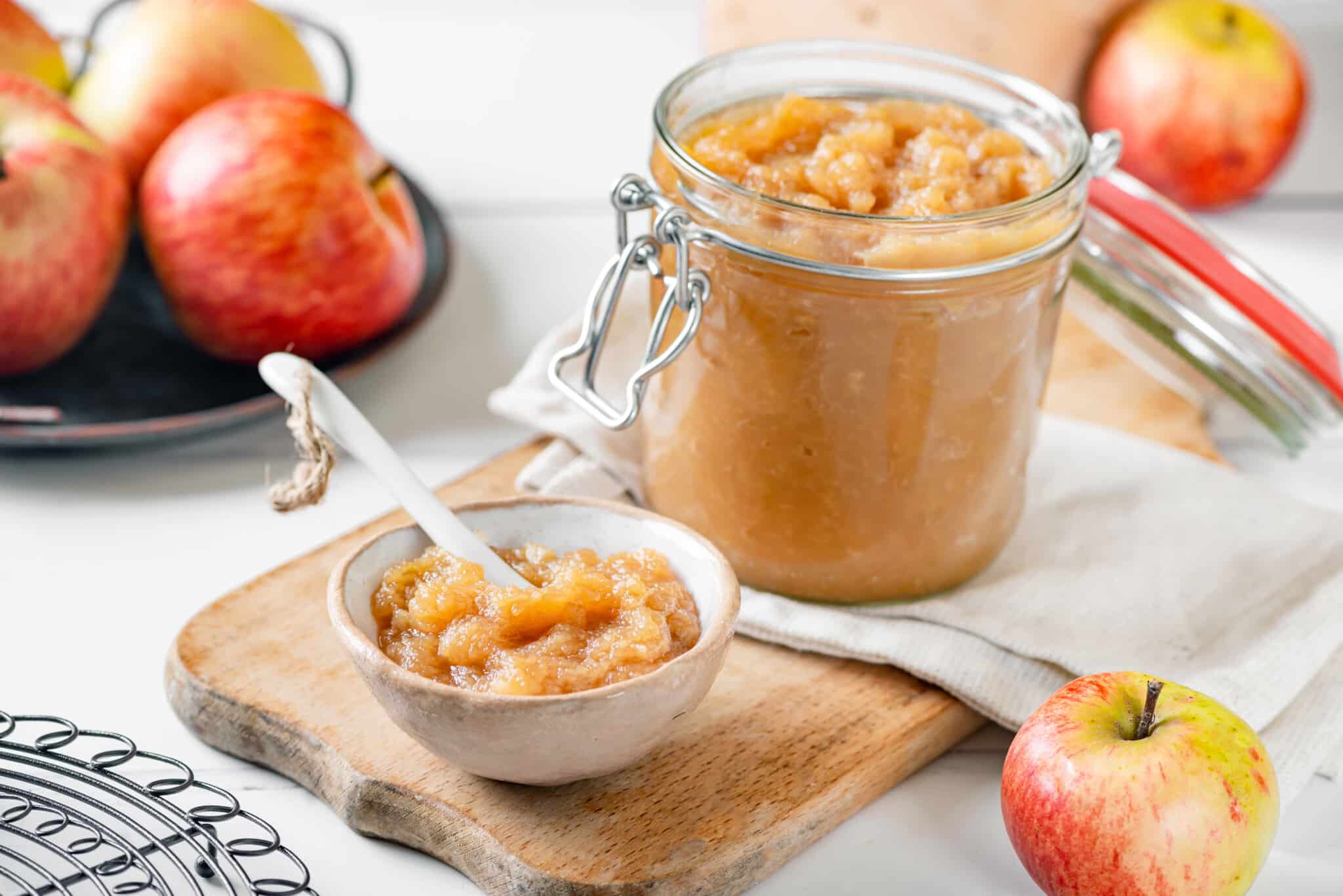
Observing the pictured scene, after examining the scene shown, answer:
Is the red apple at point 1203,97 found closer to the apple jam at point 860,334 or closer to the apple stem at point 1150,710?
the apple jam at point 860,334

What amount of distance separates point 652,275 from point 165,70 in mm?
723

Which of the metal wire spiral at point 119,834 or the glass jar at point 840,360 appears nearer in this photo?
the metal wire spiral at point 119,834

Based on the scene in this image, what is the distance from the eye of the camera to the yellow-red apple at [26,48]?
1.58m

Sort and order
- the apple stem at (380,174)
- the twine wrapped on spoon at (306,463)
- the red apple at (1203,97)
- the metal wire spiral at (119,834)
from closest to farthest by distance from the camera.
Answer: the metal wire spiral at (119,834) → the twine wrapped on spoon at (306,463) → the apple stem at (380,174) → the red apple at (1203,97)

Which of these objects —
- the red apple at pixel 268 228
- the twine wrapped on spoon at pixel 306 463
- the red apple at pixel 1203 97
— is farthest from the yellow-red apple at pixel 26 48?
the red apple at pixel 1203 97

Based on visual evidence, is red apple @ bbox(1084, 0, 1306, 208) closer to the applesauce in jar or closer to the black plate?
the applesauce in jar

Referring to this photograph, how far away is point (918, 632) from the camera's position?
1.25 meters

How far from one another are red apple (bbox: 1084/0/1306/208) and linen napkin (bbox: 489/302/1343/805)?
2.23 feet

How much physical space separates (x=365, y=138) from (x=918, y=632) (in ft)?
2.69

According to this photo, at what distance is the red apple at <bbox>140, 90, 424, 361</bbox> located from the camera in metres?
1.48

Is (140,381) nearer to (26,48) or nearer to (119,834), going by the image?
(26,48)

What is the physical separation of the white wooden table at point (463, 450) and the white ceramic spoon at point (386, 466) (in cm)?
22

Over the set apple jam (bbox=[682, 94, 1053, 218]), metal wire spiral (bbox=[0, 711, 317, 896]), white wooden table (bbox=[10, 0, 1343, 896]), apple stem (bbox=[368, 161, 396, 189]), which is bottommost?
white wooden table (bbox=[10, 0, 1343, 896])

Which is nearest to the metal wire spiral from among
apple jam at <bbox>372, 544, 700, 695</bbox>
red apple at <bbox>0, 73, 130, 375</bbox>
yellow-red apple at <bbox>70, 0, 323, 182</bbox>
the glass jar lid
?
apple jam at <bbox>372, 544, 700, 695</bbox>
